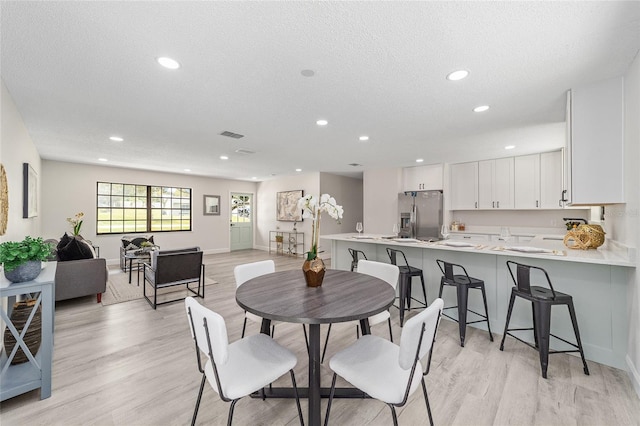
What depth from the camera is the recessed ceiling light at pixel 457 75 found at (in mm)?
2180

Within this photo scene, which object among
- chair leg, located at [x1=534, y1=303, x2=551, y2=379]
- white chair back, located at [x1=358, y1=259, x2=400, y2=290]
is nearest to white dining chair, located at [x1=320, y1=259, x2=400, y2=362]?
white chair back, located at [x1=358, y1=259, x2=400, y2=290]

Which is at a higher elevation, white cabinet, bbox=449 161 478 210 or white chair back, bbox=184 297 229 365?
white cabinet, bbox=449 161 478 210

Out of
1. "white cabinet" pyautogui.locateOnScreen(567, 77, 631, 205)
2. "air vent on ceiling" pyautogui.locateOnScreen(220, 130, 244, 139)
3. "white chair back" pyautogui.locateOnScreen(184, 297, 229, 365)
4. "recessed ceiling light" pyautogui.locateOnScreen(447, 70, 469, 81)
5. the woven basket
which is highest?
"recessed ceiling light" pyautogui.locateOnScreen(447, 70, 469, 81)

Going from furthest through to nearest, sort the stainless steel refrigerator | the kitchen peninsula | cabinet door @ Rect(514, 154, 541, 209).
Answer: the stainless steel refrigerator → cabinet door @ Rect(514, 154, 541, 209) → the kitchen peninsula

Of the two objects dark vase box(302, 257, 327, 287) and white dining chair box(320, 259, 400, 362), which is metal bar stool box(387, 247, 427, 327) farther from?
dark vase box(302, 257, 327, 287)

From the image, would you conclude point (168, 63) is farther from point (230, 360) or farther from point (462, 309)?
point (462, 309)

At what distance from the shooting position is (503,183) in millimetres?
5512

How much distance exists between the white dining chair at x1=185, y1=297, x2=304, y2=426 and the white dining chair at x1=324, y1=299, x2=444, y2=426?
0.35 m

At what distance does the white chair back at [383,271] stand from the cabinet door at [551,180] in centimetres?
442

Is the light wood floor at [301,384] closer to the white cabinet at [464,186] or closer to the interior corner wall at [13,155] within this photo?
the interior corner wall at [13,155]

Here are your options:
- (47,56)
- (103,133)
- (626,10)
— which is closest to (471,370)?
(626,10)

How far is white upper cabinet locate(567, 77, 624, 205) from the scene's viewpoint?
7.57 feet

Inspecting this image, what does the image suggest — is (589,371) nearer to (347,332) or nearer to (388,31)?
(347,332)

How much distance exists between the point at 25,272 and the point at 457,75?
3.59 meters
